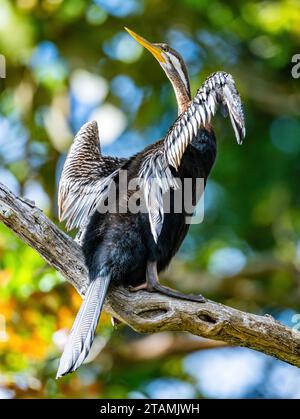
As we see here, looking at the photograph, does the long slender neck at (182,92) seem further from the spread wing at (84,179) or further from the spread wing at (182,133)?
the spread wing at (182,133)

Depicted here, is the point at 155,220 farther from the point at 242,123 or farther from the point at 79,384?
the point at 79,384

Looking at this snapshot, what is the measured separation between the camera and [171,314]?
5.59 metres

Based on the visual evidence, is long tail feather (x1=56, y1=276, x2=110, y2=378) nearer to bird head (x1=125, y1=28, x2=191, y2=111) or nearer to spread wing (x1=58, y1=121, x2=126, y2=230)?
spread wing (x1=58, y1=121, x2=126, y2=230)

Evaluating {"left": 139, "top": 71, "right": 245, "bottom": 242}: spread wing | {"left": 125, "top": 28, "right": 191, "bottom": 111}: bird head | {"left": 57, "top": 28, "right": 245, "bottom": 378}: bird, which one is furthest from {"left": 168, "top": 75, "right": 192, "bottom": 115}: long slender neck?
{"left": 139, "top": 71, "right": 245, "bottom": 242}: spread wing

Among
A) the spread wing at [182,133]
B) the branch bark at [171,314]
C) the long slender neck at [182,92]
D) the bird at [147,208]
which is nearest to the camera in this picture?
the branch bark at [171,314]

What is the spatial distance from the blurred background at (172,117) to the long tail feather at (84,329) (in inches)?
118

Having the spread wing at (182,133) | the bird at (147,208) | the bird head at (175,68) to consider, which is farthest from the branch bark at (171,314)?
the bird head at (175,68)

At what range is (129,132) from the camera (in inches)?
457

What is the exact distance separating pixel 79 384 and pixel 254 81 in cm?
432

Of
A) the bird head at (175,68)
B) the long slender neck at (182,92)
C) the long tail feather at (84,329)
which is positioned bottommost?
the long tail feather at (84,329)

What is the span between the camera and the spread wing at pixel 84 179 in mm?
6273

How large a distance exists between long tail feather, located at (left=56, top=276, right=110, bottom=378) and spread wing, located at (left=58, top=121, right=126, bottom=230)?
71cm
